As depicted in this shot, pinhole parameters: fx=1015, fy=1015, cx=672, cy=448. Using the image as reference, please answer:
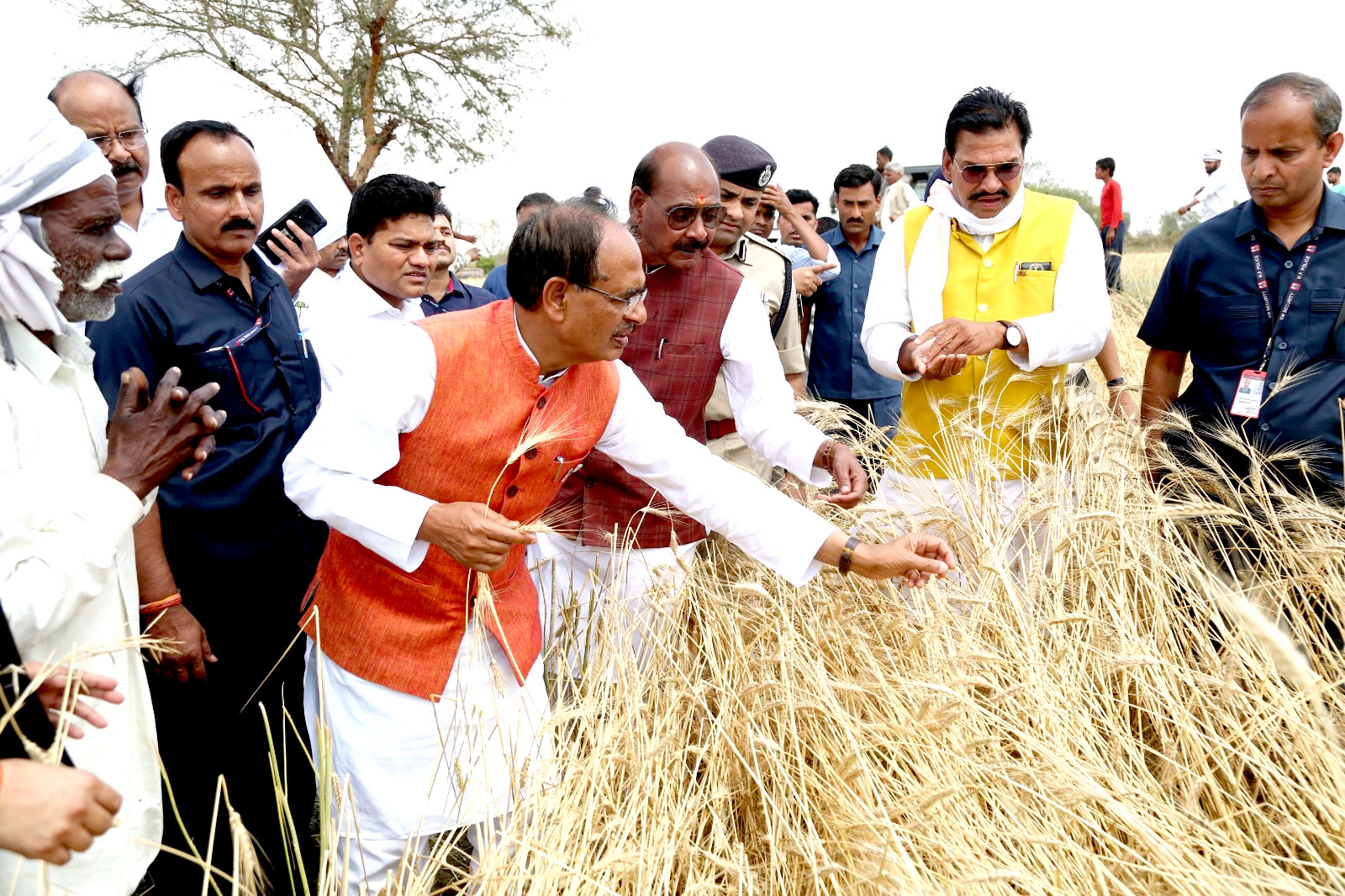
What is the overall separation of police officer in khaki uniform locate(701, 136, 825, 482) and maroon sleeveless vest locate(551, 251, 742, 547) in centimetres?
24

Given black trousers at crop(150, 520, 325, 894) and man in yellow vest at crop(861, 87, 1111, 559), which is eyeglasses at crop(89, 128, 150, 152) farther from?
man in yellow vest at crop(861, 87, 1111, 559)

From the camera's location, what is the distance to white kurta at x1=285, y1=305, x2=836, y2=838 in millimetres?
2047

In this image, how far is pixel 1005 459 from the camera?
3.18m

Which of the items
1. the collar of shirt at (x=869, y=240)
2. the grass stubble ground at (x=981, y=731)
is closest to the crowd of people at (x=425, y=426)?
the grass stubble ground at (x=981, y=731)

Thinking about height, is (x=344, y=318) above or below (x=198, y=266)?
below

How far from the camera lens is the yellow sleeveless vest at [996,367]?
3.22m

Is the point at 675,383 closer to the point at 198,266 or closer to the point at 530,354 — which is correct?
the point at 530,354

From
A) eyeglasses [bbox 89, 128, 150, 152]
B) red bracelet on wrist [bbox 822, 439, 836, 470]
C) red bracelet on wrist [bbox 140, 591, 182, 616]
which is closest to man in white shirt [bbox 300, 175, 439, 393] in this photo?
eyeglasses [bbox 89, 128, 150, 152]

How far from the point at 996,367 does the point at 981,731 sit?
58.9 inches

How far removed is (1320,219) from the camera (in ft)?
9.78

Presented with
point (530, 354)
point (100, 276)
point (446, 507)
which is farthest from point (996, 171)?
point (100, 276)

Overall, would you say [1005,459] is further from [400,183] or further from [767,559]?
[400,183]

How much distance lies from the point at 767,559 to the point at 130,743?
4.68ft

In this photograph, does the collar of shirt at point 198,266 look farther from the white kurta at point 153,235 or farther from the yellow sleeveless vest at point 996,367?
the yellow sleeveless vest at point 996,367
